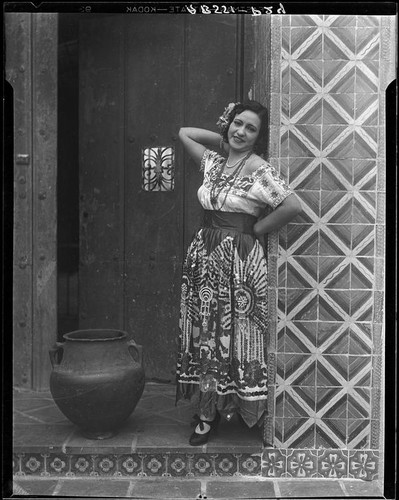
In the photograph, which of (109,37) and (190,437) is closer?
(190,437)

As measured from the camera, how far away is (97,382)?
3.47 meters

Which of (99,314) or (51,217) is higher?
(51,217)

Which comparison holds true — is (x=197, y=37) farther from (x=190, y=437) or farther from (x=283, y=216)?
(x=190, y=437)

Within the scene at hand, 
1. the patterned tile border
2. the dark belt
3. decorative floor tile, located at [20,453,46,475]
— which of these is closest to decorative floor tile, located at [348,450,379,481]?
the patterned tile border

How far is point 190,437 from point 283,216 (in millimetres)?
1162

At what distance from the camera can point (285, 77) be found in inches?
131

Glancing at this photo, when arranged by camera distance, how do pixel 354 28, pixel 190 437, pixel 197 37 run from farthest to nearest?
pixel 197 37
pixel 190 437
pixel 354 28

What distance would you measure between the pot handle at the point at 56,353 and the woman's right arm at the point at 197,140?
115cm

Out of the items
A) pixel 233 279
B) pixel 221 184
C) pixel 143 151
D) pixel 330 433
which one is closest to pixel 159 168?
pixel 143 151

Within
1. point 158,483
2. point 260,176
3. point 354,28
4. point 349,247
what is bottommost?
point 158,483

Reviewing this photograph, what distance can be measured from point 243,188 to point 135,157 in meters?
0.87

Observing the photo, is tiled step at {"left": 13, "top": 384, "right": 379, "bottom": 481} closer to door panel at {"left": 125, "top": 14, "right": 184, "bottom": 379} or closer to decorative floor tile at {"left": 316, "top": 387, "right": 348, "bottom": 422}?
decorative floor tile at {"left": 316, "top": 387, "right": 348, "bottom": 422}

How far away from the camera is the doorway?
4004 millimetres
